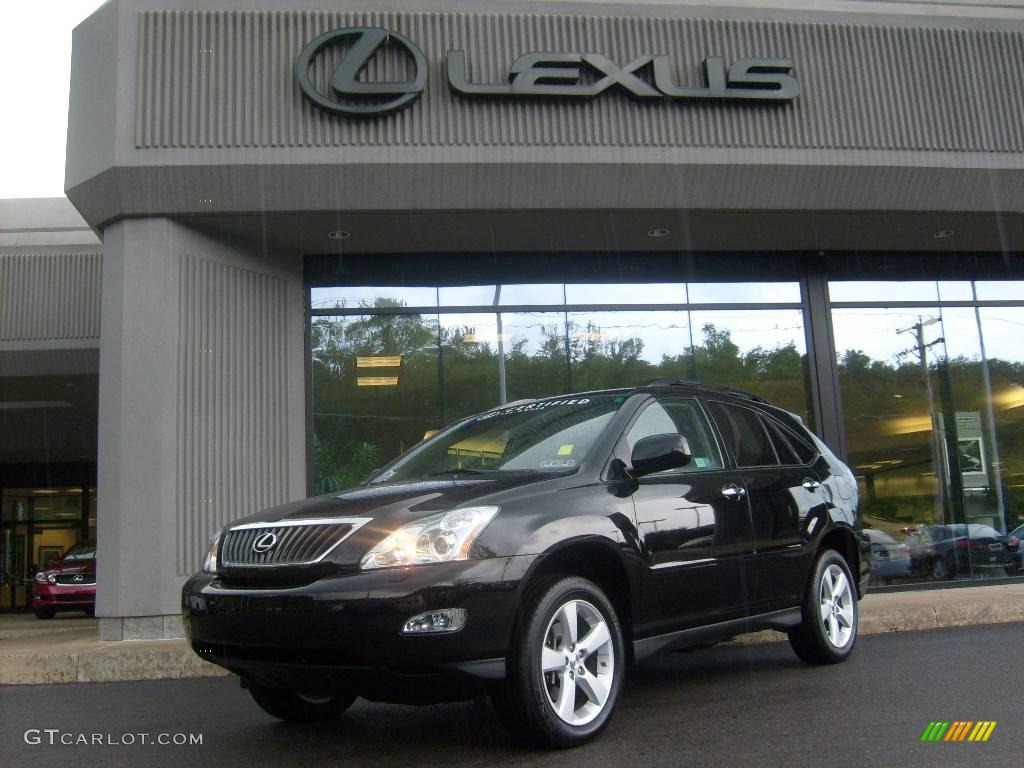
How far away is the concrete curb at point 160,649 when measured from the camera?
289 inches

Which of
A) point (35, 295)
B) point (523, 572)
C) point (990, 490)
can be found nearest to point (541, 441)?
point (523, 572)

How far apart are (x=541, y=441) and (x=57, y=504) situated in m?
26.5

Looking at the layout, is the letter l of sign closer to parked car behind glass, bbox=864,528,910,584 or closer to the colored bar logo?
parked car behind glass, bbox=864,528,910,584

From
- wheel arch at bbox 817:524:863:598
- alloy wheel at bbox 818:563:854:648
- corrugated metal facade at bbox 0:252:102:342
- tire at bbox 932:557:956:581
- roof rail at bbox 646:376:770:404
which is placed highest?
corrugated metal facade at bbox 0:252:102:342

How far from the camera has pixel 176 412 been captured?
9805mm

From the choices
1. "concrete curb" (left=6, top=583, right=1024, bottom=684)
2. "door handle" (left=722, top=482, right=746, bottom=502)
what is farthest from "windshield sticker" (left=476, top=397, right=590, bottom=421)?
"concrete curb" (left=6, top=583, right=1024, bottom=684)

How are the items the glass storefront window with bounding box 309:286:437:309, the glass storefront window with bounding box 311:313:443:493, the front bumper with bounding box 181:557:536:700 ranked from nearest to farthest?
1. the front bumper with bounding box 181:557:536:700
2. the glass storefront window with bounding box 311:313:443:493
3. the glass storefront window with bounding box 309:286:437:309

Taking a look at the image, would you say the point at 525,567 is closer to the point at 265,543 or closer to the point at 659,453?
the point at 659,453

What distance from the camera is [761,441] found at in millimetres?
6070

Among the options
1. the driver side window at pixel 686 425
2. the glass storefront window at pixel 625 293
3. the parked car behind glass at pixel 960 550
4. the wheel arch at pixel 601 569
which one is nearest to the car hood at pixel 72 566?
the glass storefront window at pixel 625 293

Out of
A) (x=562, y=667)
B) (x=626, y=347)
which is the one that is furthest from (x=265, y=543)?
(x=626, y=347)

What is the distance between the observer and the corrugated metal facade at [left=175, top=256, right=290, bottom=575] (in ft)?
32.4

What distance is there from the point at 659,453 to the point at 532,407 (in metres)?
1.15

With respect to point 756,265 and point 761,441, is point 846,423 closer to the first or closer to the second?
point 756,265
